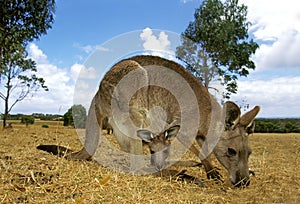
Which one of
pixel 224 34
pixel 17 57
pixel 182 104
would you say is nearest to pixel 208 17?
pixel 224 34

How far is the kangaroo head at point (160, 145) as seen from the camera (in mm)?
3897

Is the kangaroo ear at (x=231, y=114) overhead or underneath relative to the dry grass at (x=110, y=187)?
overhead

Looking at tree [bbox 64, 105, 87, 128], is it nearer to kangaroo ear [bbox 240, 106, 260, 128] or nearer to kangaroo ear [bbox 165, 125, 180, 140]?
kangaroo ear [bbox 165, 125, 180, 140]

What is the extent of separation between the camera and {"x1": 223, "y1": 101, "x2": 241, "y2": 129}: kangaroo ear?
3844 millimetres

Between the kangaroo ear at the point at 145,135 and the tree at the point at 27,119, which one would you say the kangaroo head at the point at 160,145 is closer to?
the kangaroo ear at the point at 145,135

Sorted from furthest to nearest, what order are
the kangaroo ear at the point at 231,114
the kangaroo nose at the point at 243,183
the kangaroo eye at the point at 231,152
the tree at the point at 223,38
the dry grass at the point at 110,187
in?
the tree at the point at 223,38, the kangaroo ear at the point at 231,114, the kangaroo eye at the point at 231,152, the kangaroo nose at the point at 243,183, the dry grass at the point at 110,187

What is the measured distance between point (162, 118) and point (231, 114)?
1.01 meters

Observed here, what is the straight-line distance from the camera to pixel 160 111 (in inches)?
175

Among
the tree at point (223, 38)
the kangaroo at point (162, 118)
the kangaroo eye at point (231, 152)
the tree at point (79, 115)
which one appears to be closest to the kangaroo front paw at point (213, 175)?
the kangaroo at point (162, 118)

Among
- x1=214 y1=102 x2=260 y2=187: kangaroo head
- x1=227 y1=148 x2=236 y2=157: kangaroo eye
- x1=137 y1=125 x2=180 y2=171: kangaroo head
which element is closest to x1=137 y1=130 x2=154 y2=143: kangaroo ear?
x1=137 y1=125 x2=180 y2=171: kangaroo head

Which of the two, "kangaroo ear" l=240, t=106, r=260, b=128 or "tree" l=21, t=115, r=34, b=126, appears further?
"tree" l=21, t=115, r=34, b=126

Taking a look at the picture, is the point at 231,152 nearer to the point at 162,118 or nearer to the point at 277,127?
the point at 162,118

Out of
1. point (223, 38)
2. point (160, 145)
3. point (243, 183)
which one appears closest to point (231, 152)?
point (243, 183)

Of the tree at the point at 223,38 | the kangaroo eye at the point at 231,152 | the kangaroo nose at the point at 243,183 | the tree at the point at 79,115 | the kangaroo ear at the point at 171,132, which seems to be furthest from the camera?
the tree at the point at 223,38
